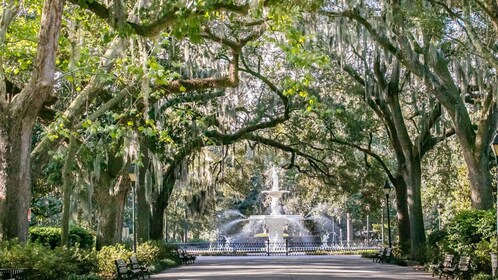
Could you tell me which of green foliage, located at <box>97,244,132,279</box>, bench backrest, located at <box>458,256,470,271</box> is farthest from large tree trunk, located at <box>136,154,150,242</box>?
bench backrest, located at <box>458,256,470,271</box>

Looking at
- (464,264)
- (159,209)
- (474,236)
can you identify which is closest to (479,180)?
(474,236)

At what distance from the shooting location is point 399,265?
25.4 meters

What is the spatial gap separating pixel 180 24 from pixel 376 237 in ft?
186

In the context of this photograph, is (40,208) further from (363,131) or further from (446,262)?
(446,262)

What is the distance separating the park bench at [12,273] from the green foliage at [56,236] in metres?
13.0

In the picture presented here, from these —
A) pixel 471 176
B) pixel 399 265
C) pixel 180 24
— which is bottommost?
pixel 399 265

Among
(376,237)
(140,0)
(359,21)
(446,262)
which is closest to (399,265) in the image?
(446,262)

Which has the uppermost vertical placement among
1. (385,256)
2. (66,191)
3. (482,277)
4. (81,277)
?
(66,191)

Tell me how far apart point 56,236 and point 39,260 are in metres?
14.0

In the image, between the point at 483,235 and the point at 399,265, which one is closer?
the point at 483,235

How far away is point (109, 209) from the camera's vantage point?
68.9ft

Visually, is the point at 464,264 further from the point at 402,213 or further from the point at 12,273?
the point at 402,213

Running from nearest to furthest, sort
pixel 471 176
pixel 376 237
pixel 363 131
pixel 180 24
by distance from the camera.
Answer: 1. pixel 180 24
2. pixel 471 176
3. pixel 363 131
4. pixel 376 237

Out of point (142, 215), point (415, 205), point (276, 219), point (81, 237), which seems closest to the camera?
point (142, 215)
